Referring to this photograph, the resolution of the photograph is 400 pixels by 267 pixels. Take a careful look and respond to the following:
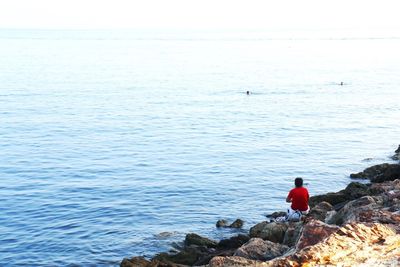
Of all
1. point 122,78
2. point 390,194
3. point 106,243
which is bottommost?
point 106,243

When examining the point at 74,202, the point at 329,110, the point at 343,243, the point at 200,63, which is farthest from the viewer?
the point at 200,63

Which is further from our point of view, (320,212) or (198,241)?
(320,212)

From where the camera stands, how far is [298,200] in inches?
988

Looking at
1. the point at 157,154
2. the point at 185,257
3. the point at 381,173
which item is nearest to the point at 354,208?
the point at 185,257

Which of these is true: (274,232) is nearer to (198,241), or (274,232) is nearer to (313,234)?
(198,241)

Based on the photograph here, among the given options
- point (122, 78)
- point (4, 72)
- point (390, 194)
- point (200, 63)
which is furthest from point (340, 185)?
point (200, 63)

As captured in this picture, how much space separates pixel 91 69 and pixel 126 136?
219 feet

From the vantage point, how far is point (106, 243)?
28219 mm

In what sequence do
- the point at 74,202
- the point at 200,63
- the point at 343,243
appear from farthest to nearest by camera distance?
the point at 200,63 → the point at 74,202 → the point at 343,243

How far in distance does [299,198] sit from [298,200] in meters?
0.15

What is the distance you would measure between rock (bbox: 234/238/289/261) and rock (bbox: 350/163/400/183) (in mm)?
17254

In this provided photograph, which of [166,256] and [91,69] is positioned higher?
[91,69]

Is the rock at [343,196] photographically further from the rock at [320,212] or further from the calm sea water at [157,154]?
the rock at [320,212]

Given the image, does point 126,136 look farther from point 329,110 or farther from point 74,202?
point 329,110
